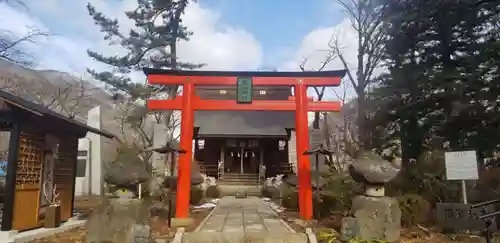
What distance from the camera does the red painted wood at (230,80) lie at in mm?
11897

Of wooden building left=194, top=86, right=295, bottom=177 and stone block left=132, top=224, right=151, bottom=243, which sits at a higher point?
wooden building left=194, top=86, right=295, bottom=177

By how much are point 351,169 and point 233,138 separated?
19756 millimetres

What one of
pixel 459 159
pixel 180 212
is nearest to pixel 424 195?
pixel 459 159

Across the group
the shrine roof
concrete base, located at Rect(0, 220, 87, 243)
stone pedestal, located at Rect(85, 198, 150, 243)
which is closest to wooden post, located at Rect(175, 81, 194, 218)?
concrete base, located at Rect(0, 220, 87, 243)

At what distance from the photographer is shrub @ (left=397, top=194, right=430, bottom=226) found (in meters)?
8.58

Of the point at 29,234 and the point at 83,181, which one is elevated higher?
the point at 83,181

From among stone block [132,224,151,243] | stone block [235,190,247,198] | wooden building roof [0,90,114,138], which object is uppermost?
wooden building roof [0,90,114,138]

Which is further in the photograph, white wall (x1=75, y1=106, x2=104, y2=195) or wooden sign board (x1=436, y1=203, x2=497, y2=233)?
white wall (x1=75, y1=106, x2=104, y2=195)

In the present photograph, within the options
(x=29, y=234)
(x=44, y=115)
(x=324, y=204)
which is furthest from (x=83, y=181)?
(x=324, y=204)

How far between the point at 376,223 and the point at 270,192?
50.2 feet

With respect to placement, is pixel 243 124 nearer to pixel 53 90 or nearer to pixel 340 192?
pixel 53 90

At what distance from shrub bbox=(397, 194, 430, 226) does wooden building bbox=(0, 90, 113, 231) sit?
858cm

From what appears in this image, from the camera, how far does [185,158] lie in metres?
11.4

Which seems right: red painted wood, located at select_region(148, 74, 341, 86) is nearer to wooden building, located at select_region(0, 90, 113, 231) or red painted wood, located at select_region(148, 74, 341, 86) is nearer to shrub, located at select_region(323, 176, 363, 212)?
wooden building, located at select_region(0, 90, 113, 231)
